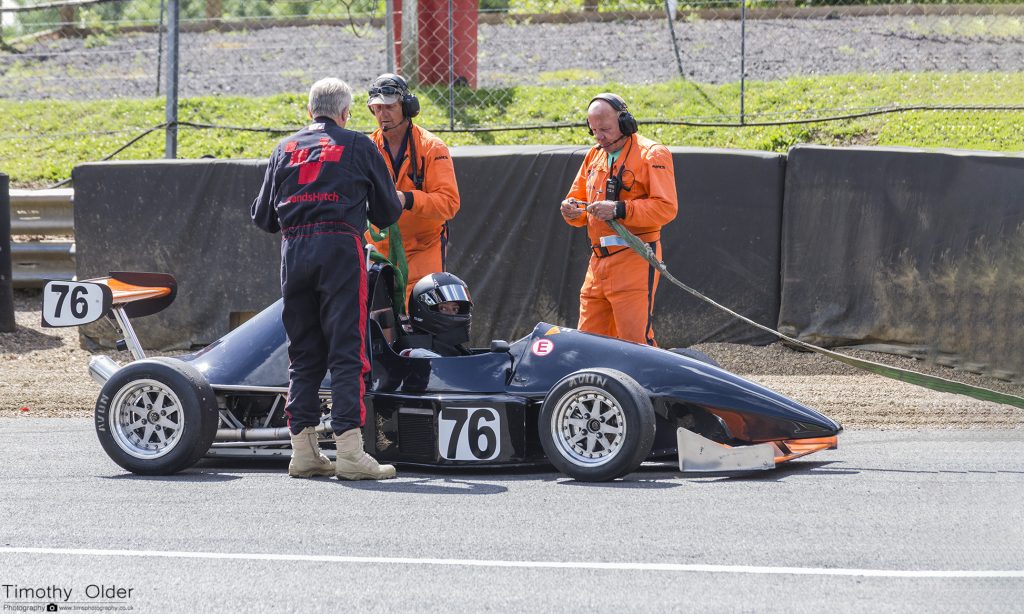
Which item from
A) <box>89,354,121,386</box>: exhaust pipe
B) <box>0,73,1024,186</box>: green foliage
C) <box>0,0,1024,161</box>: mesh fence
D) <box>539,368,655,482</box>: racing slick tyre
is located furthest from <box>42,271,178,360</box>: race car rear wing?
<box>0,73,1024,186</box>: green foliage

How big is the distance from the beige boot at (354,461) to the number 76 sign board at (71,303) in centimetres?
133

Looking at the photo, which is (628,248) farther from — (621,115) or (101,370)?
(101,370)

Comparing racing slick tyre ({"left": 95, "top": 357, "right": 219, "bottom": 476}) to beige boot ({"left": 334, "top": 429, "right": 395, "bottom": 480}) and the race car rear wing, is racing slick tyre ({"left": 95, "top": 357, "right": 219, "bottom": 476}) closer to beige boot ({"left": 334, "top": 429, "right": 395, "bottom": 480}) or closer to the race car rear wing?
the race car rear wing

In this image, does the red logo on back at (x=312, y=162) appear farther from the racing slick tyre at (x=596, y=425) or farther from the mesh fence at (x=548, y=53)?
the mesh fence at (x=548, y=53)

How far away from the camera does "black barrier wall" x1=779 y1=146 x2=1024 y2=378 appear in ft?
→ 27.0

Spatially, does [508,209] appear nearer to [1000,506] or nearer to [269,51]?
[1000,506]

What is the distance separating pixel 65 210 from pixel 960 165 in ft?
23.8

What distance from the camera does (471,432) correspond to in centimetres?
554

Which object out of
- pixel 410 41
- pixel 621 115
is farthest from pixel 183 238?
pixel 621 115

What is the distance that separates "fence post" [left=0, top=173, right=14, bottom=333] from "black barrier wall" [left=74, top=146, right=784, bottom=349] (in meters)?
0.69

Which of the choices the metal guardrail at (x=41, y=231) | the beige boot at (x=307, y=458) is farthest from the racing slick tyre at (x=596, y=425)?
the metal guardrail at (x=41, y=231)

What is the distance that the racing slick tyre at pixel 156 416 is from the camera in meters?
5.54

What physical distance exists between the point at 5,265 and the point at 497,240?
12.9 ft

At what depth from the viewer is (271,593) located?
150 inches
